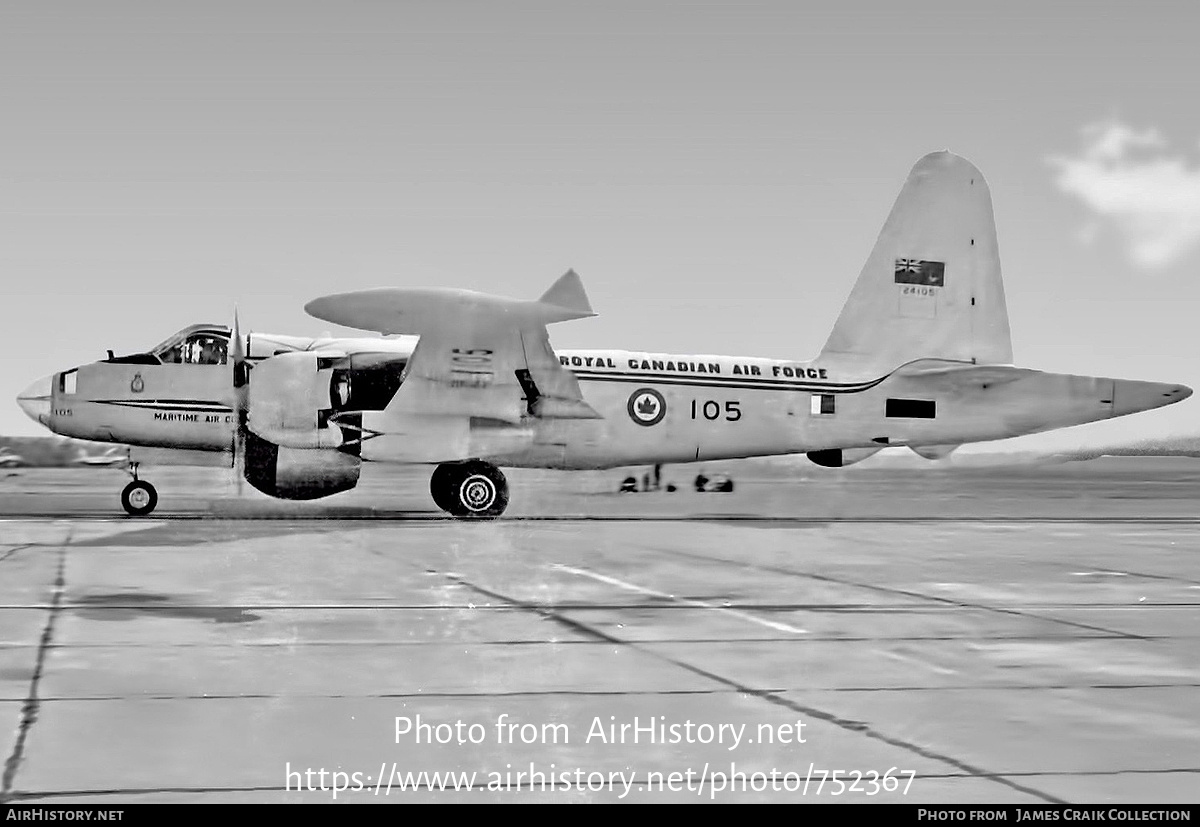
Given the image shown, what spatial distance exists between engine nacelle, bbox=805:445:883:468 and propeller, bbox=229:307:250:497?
12.6 metres

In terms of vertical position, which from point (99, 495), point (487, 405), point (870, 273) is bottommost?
point (99, 495)

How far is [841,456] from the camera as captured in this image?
29.7 m

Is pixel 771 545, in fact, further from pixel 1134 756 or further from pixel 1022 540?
pixel 1134 756

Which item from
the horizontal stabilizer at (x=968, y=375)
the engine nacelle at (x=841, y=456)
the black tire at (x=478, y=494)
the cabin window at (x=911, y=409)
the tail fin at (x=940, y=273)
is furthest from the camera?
the tail fin at (x=940, y=273)

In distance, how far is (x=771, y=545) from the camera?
785 inches

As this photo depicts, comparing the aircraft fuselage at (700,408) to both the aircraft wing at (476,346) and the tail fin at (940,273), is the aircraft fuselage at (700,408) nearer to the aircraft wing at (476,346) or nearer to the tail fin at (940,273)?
the aircraft wing at (476,346)

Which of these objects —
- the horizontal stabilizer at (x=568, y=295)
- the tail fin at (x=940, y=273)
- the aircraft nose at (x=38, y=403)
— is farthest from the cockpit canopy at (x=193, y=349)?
the tail fin at (x=940, y=273)

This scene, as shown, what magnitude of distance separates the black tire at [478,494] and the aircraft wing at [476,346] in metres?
1.22

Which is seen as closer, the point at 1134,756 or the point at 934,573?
the point at 1134,756

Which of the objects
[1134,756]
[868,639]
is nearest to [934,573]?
[868,639]

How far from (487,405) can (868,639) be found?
17214 mm

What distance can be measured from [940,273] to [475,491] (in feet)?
42.7

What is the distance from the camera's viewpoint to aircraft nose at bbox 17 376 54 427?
89.3ft

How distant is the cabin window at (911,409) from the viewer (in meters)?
29.5
